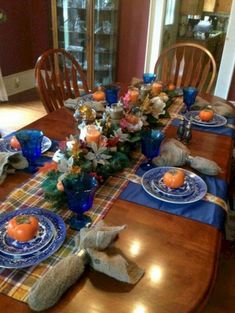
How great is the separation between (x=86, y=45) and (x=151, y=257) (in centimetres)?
330

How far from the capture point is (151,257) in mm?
672

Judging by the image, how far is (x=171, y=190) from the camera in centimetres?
91

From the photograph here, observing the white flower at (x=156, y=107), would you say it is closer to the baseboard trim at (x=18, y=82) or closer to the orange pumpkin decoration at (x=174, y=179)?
the orange pumpkin decoration at (x=174, y=179)

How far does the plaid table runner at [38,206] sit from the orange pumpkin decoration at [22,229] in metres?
0.08

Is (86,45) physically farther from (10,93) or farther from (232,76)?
(232,76)

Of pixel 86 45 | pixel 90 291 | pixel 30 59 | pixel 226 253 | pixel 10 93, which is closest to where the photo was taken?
pixel 90 291

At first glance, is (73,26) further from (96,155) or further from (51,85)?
(96,155)

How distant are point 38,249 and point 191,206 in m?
0.44

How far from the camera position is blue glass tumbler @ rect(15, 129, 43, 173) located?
39.4 inches

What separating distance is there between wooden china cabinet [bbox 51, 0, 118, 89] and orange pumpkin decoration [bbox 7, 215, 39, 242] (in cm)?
315

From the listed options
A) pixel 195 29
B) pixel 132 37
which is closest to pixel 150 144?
pixel 132 37

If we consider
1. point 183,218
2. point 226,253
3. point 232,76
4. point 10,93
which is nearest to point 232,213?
point 226,253

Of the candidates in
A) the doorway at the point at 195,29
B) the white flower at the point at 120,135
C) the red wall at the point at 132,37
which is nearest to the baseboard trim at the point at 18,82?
the red wall at the point at 132,37

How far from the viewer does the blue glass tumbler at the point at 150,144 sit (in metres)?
1.02
